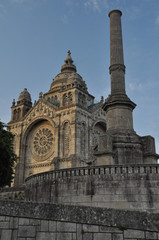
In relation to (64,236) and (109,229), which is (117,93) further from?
(64,236)

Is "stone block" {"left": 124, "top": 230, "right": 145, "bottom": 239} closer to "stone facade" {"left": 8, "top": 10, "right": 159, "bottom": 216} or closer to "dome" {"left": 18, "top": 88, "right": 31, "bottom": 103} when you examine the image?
"stone facade" {"left": 8, "top": 10, "right": 159, "bottom": 216}

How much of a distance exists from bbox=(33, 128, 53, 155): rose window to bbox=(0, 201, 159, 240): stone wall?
3686 cm

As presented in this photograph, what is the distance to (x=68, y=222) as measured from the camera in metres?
5.95

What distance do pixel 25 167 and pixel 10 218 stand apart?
131 feet

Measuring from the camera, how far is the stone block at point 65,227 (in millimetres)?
5898

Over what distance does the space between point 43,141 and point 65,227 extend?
1521 inches

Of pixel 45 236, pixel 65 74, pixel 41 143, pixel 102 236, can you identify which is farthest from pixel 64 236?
pixel 65 74

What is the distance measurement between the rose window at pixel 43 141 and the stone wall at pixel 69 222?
36857 millimetres

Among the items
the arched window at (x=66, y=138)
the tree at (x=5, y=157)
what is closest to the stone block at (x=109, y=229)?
the tree at (x=5, y=157)

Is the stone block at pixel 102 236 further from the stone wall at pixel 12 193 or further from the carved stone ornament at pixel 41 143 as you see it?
the carved stone ornament at pixel 41 143

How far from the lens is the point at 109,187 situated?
12.8 metres

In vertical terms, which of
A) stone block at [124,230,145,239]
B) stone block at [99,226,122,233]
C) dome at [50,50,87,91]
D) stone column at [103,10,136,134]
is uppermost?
dome at [50,50,87,91]

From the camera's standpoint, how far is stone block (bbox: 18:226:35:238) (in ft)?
19.1

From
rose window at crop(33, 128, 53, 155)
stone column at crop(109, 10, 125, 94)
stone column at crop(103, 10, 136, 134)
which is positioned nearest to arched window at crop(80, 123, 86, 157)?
rose window at crop(33, 128, 53, 155)
